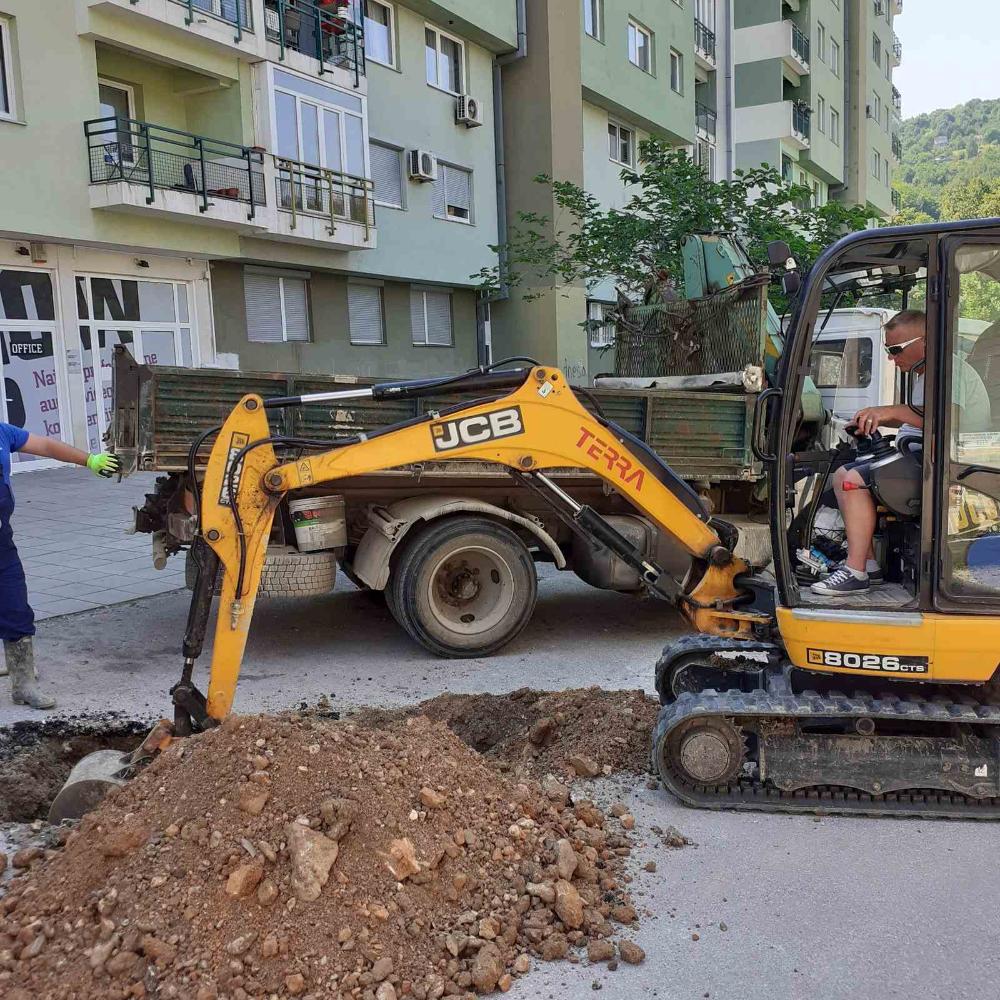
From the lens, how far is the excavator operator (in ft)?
13.0

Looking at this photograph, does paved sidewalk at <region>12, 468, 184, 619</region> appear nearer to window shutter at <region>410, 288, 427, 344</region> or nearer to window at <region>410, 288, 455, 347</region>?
window shutter at <region>410, 288, 427, 344</region>

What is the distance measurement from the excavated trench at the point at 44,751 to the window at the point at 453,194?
19230mm

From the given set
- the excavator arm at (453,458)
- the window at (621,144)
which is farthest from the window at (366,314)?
the excavator arm at (453,458)

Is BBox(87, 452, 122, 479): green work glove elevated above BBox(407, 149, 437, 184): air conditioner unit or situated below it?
below

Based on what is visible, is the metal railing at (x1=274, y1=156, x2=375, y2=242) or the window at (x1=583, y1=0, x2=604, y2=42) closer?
the metal railing at (x1=274, y1=156, x2=375, y2=242)

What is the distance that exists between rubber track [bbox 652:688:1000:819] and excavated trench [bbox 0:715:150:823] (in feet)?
9.13

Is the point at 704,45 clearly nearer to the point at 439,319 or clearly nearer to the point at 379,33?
the point at 379,33

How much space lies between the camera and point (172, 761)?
150 inches

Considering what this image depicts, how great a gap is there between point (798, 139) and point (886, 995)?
40.5 meters

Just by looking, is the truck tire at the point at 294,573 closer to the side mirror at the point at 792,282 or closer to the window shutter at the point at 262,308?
the side mirror at the point at 792,282

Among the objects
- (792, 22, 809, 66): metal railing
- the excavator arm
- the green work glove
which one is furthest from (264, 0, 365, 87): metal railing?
(792, 22, 809, 66): metal railing

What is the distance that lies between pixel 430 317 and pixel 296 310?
4455 mm

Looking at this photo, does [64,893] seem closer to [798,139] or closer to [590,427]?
[590,427]

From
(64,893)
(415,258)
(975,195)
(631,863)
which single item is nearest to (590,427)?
(631,863)
